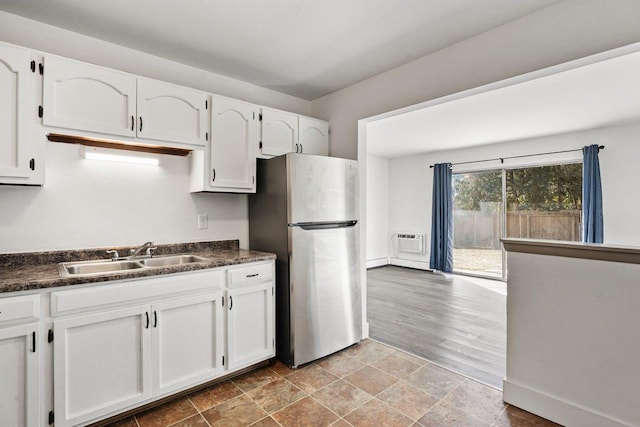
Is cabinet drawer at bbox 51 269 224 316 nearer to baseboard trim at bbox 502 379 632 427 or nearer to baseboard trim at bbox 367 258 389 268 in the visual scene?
baseboard trim at bbox 502 379 632 427

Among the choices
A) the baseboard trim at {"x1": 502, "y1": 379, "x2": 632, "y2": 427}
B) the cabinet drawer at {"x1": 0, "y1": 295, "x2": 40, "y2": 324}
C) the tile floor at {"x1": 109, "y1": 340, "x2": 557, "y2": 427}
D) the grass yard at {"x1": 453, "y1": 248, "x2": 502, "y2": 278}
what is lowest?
the tile floor at {"x1": 109, "y1": 340, "x2": 557, "y2": 427}

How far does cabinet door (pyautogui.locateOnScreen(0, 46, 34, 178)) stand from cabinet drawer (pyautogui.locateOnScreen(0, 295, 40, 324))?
71 centimetres

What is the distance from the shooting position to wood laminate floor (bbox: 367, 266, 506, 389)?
2635 millimetres

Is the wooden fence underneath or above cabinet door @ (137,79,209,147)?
underneath

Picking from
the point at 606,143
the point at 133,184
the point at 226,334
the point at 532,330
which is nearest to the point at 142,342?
the point at 226,334

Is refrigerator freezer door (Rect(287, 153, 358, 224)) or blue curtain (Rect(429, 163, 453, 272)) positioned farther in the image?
blue curtain (Rect(429, 163, 453, 272))

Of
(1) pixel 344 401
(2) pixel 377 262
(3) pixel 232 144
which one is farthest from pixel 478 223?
(3) pixel 232 144

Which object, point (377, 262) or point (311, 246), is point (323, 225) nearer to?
point (311, 246)

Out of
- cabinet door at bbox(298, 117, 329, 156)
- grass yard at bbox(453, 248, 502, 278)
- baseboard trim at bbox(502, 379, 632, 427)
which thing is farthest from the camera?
grass yard at bbox(453, 248, 502, 278)

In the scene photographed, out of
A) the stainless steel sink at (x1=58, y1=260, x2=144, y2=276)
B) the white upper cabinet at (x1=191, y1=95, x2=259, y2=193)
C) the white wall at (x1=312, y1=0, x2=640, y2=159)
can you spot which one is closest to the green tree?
the white wall at (x1=312, y1=0, x2=640, y2=159)

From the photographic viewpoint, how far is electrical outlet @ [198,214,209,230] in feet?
9.08

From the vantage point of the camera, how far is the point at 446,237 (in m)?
6.16

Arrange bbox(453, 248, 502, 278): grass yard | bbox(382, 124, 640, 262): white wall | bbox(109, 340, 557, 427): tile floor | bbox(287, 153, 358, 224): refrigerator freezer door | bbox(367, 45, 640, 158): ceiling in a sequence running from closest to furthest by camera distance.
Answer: bbox(109, 340, 557, 427): tile floor
bbox(287, 153, 358, 224): refrigerator freezer door
bbox(367, 45, 640, 158): ceiling
bbox(382, 124, 640, 262): white wall
bbox(453, 248, 502, 278): grass yard

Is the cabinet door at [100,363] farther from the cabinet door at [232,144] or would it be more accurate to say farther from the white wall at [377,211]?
the white wall at [377,211]
